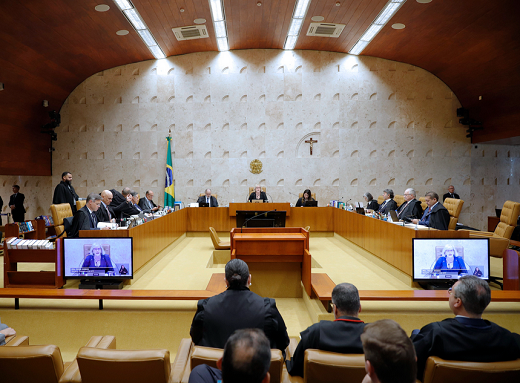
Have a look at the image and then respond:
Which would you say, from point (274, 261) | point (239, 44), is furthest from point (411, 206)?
point (239, 44)

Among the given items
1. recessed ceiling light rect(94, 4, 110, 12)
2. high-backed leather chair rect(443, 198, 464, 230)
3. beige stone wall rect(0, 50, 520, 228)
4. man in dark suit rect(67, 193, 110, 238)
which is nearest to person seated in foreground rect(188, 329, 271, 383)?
man in dark suit rect(67, 193, 110, 238)

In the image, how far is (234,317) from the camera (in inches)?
78.2

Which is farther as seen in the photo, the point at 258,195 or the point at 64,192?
the point at 258,195

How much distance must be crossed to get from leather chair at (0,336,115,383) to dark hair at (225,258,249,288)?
3.05ft

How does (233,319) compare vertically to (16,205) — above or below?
below

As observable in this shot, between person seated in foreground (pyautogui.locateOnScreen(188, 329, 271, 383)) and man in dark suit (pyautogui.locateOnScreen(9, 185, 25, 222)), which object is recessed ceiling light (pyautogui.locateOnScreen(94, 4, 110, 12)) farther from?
person seated in foreground (pyautogui.locateOnScreen(188, 329, 271, 383))

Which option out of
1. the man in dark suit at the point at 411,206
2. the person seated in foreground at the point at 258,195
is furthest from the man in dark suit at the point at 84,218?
the man in dark suit at the point at 411,206

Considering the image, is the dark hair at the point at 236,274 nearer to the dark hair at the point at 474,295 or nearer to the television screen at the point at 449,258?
the dark hair at the point at 474,295

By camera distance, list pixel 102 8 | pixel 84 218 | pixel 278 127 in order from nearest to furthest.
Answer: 1. pixel 84 218
2. pixel 102 8
3. pixel 278 127

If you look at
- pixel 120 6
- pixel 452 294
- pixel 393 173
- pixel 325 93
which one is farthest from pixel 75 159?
pixel 452 294

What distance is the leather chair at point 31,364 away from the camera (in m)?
1.62

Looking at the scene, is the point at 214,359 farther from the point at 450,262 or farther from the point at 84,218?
the point at 84,218

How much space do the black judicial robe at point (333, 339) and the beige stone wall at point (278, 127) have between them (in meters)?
8.49

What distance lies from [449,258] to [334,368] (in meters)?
2.78
